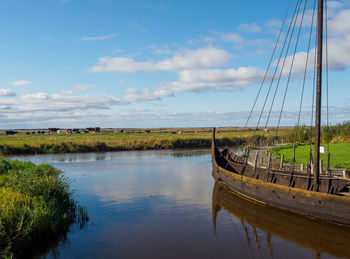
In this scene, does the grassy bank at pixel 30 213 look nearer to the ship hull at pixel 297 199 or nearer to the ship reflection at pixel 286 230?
the ship reflection at pixel 286 230

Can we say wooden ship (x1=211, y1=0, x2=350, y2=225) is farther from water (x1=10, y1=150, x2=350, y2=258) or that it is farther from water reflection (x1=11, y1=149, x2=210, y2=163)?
water reflection (x1=11, y1=149, x2=210, y2=163)

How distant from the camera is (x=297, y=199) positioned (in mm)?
15070

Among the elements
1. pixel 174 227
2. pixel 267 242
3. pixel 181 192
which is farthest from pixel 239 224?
pixel 181 192

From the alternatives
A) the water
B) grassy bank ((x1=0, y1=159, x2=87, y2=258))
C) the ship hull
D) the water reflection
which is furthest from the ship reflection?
the water reflection

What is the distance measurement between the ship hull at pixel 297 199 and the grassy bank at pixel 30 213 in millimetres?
10489

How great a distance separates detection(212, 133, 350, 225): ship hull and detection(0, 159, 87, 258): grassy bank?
1049 centimetres

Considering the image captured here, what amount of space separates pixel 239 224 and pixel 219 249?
3.65 metres

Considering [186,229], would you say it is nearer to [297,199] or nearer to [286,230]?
[286,230]

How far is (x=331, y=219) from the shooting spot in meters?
13.7

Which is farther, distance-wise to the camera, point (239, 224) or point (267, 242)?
point (239, 224)

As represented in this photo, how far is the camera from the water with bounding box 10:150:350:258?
39.3ft

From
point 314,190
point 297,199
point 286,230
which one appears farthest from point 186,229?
point 314,190

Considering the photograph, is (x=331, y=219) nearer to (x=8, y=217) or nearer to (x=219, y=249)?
(x=219, y=249)

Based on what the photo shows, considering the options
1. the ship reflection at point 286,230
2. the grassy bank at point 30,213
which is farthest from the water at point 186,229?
the grassy bank at point 30,213
